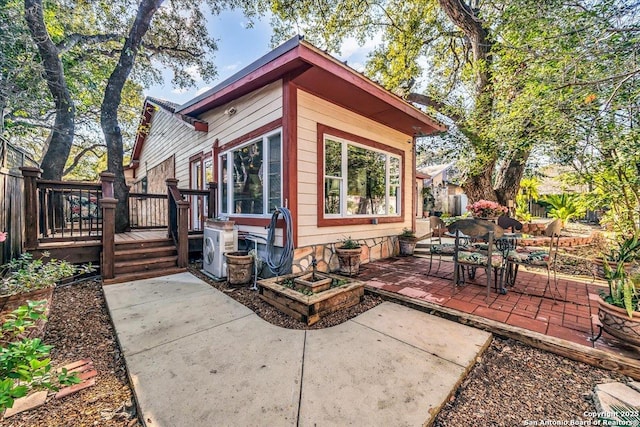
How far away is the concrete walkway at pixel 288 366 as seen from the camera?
1525 millimetres

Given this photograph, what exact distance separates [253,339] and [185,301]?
1499 mm

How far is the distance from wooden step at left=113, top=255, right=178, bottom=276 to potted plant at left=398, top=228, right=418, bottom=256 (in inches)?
191

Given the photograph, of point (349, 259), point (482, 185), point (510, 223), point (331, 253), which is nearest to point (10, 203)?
point (331, 253)

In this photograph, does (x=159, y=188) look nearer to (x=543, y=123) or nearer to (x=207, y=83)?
(x=207, y=83)

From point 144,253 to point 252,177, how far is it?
2.41 m

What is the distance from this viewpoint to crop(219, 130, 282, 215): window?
4.28 m

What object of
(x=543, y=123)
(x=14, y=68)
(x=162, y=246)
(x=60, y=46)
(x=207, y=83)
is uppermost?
(x=207, y=83)

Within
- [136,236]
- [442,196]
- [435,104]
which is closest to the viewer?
[136,236]

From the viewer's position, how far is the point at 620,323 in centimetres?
204

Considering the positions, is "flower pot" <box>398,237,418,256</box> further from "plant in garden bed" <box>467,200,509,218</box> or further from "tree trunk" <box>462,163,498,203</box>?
"tree trunk" <box>462,163,498,203</box>

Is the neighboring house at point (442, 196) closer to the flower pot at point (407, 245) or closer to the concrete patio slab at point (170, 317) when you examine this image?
the flower pot at point (407, 245)

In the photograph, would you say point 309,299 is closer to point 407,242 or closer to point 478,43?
point 407,242

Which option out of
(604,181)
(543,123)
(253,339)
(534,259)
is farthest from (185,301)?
(604,181)

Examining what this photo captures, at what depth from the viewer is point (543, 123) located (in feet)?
14.9
